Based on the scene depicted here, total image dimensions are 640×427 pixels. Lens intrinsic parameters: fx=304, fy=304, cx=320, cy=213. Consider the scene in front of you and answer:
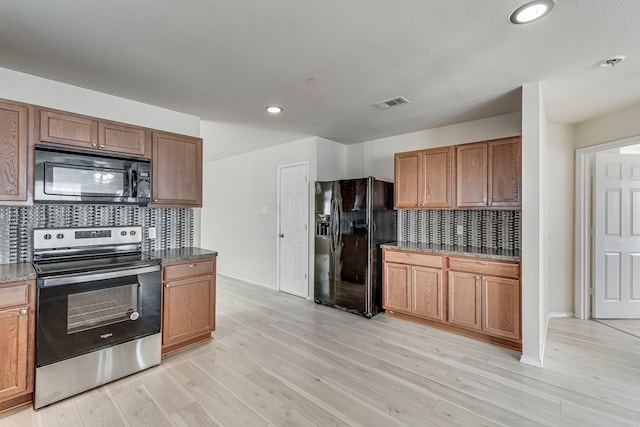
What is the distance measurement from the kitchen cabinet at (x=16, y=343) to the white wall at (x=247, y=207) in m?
2.99

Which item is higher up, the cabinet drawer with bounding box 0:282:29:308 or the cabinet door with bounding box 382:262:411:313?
the cabinet drawer with bounding box 0:282:29:308

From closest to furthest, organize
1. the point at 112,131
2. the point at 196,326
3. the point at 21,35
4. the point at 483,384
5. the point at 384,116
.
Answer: the point at 21,35
the point at 483,384
the point at 112,131
the point at 196,326
the point at 384,116

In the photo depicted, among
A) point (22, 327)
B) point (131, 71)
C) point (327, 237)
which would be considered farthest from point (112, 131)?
point (327, 237)

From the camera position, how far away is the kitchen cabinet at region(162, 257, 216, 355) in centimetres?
269

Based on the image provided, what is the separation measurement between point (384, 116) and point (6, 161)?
11.0ft

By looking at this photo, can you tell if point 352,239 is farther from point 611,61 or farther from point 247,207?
point 611,61

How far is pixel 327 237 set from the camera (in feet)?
13.8

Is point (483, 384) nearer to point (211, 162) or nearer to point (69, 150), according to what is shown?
point (69, 150)

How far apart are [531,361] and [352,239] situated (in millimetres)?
2137

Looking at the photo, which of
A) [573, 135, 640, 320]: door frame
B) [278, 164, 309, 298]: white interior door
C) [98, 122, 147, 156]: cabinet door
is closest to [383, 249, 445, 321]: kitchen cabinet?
[278, 164, 309, 298]: white interior door

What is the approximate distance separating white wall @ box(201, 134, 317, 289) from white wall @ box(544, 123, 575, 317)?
3129 mm

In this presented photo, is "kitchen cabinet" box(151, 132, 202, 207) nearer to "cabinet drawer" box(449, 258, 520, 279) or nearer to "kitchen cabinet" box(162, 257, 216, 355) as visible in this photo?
"kitchen cabinet" box(162, 257, 216, 355)

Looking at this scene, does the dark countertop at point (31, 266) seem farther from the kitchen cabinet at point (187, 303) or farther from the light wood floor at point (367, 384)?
the light wood floor at point (367, 384)

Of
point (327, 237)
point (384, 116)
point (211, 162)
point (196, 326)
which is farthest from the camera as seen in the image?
point (211, 162)
